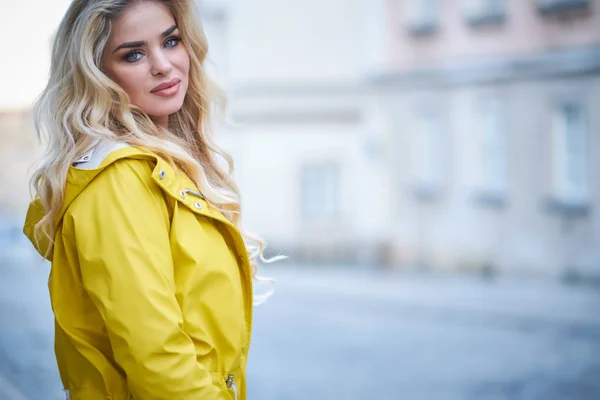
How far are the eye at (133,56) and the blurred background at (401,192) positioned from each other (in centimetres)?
386

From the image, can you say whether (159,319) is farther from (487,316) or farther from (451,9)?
(451,9)

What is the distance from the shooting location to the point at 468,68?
12.9 metres

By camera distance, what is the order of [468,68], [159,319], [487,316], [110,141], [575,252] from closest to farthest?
[159,319] → [110,141] → [487,316] → [575,252] → [468,68]

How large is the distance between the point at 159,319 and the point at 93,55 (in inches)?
18.2

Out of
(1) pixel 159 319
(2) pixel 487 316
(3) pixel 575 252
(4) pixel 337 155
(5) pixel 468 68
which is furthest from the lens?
(4) pixel 337 155

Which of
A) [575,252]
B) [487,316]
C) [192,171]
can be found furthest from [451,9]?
[192,171]

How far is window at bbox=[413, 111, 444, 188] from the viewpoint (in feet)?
44.6

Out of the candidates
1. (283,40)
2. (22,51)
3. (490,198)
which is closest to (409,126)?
(490,198)

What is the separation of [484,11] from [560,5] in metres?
1.43

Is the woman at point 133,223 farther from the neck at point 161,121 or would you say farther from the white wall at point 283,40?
the white wall at point 283,40

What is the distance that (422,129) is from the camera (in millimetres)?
14008

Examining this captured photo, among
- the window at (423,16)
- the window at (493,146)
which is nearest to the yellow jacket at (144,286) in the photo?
the window at (493,146)

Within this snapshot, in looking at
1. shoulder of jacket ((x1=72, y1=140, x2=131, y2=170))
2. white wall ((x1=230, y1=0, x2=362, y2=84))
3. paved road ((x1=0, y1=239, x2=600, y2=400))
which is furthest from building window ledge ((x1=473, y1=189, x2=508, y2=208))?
shoulder of jacket ((x1=72, y1=140, x2=131, y2=170))

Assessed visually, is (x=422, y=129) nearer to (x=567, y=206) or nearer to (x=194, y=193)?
(x=567, y=206)
